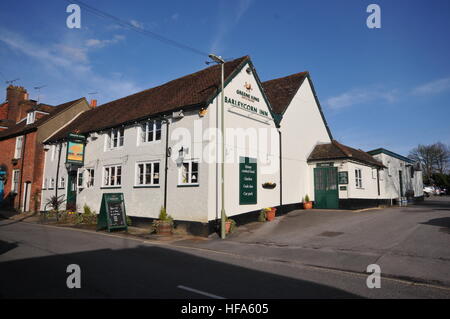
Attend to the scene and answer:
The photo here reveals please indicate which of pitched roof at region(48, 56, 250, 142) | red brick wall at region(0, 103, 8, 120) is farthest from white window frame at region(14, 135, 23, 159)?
red brick wall at region(0, 103, 8, 120)

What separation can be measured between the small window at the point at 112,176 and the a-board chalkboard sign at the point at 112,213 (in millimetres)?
3373

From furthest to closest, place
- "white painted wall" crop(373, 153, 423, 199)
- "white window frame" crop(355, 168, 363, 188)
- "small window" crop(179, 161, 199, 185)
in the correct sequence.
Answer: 1. "white painted wall" crop(373, 153, 423, 199)
2. "white window frame" crop(355, 168, 363, 188)
3. "small window" crop(179, 161, 199, 185)

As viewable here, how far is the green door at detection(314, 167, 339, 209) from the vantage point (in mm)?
20984

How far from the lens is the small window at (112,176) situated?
63.8 ft

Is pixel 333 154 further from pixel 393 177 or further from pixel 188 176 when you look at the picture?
pixel 188 176

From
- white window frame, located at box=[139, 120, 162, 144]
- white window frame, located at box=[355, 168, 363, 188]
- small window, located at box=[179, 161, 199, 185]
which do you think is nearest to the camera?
small window, located at box=[179, 161, 199, 185]

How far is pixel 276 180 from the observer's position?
19.1 meters

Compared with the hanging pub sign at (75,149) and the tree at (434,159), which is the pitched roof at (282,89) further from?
the tree at (434,159)

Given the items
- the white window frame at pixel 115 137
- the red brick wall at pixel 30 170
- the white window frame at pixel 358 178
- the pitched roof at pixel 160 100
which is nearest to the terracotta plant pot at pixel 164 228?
the pitched roof at pixel 160 100

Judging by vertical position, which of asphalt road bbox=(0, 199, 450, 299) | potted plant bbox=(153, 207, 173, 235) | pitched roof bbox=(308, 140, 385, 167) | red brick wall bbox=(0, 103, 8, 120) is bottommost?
asphalt road bbox=(0, 199, 450, 299)

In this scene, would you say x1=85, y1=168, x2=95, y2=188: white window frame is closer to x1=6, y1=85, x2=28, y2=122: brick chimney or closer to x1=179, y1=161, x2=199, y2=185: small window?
x1=179, y1=161, x2=199, y2=185: small window

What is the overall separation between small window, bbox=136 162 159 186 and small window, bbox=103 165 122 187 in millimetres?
1878

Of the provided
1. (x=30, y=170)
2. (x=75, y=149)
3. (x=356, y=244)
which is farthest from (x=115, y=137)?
(x=356, y=244)
